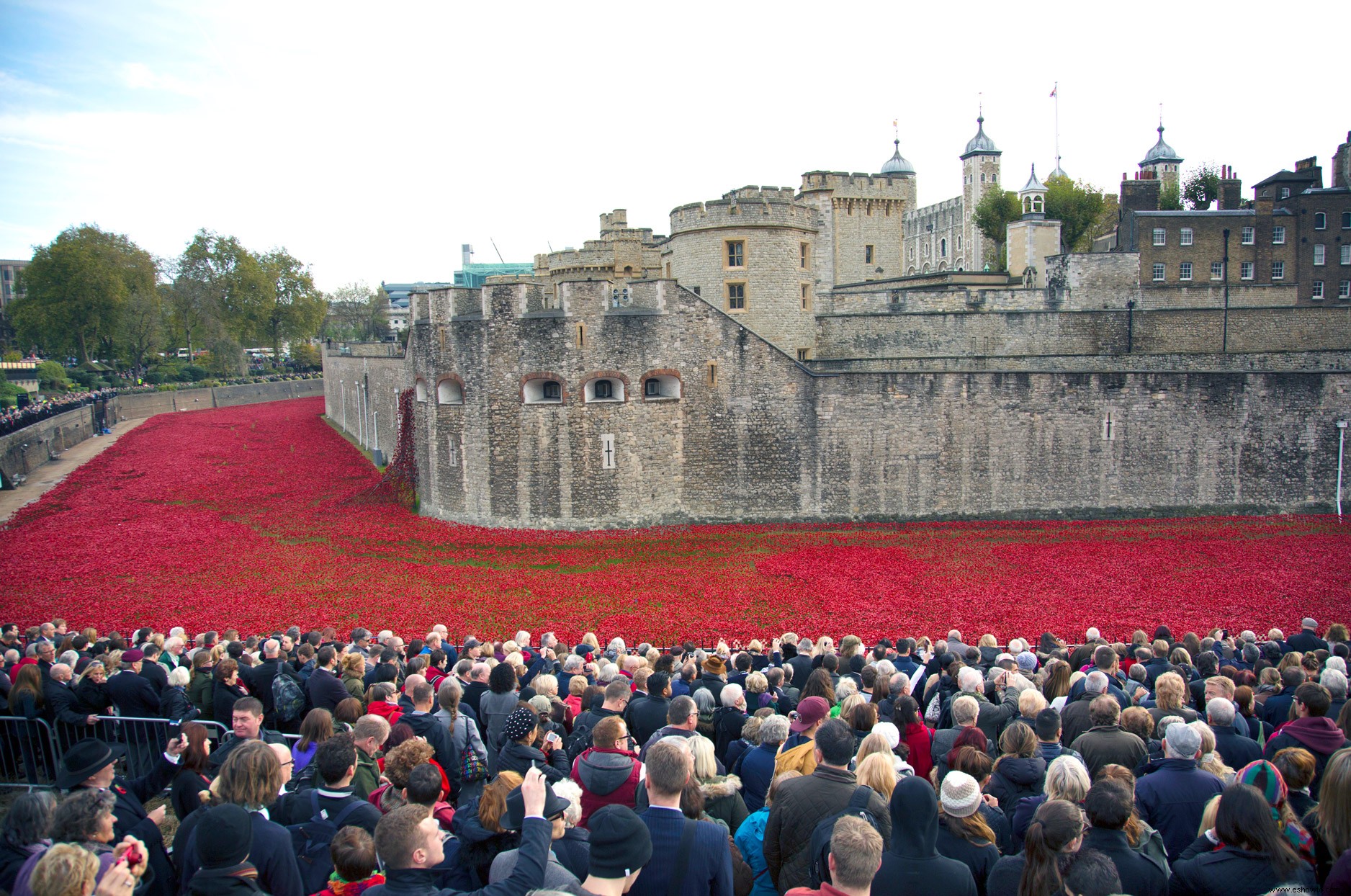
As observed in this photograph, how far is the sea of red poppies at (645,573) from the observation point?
17250 millimetres

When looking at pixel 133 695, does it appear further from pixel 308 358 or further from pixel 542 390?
pixel 308 358

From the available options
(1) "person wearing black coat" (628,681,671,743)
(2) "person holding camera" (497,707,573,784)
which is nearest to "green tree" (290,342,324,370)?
(1) "person wearing black coat" (628,681,671,743)

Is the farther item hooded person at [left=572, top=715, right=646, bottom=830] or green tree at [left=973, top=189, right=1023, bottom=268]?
green tree at [left=973, top=189, right=1023, bottom=268]

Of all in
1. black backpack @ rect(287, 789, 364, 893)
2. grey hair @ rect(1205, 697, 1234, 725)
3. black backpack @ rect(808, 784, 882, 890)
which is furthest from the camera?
grey hair @ rect(1205, 697, 1234, 725)

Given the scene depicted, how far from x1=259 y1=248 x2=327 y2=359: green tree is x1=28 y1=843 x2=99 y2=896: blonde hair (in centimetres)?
8795

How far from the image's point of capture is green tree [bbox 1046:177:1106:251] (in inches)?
2140

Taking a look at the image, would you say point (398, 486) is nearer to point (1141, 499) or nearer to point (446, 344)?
point (446, 344)

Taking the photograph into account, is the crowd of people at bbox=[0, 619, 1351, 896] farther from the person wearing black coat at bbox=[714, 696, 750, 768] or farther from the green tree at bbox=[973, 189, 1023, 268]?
the green tree at bbox=[973, 189, 1023, 268]

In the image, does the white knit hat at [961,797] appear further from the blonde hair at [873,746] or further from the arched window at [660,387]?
the arched window at [660,387]

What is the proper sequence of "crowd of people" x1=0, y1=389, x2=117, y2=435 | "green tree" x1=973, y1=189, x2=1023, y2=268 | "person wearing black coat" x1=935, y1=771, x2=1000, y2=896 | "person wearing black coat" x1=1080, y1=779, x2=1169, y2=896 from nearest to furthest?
"person wearing black coat" x1=1080, y1=779, x2=1169, y2=896 → "person wearing black coat" x1=935, y1=771, x2=1000, y2=896 → "crowd of people" x1=0, y1=389, x2=117, y2=435 → "green tree" x1=973, y1=189, x2=1023, y2=268

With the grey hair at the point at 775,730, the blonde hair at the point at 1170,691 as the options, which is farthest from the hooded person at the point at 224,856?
the blonde hair at the point at 1170,691

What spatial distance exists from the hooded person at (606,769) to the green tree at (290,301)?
87.5 m

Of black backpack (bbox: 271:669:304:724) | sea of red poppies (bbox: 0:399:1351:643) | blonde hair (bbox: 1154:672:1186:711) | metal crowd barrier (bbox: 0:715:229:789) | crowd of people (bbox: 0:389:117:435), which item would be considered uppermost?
crowd of people (bbox: 0:389:117:435)

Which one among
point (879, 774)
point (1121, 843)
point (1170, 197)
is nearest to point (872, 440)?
point (879, 774)
